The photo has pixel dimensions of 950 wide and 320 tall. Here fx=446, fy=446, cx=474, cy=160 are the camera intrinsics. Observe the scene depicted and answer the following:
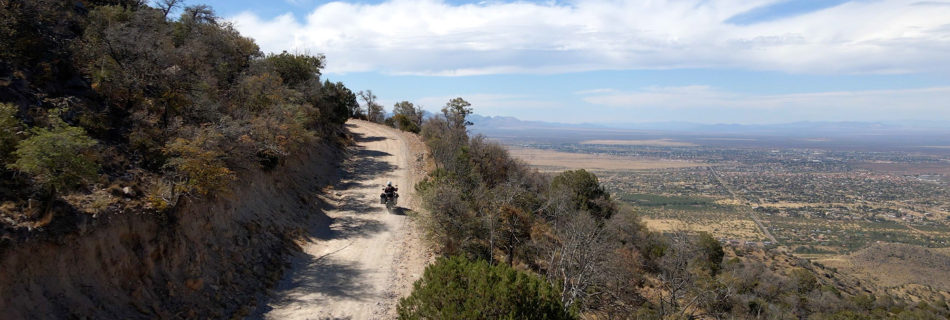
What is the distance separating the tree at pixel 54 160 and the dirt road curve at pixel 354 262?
4.67 meters

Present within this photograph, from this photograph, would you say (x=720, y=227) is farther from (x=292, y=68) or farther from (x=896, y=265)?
(x=292, y=68)

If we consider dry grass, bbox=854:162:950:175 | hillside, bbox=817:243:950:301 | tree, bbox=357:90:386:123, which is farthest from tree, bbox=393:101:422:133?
dry grass, bbox=854:162:950:175

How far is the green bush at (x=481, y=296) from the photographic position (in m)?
7.79

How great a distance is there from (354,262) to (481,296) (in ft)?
23.7

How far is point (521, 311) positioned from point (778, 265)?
115 ft

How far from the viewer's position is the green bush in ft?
25.6

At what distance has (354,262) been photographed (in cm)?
1395

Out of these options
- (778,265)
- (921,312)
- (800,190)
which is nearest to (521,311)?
(921,312)

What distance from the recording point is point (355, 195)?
20.9 meters

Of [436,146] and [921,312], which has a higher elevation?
[436,146]

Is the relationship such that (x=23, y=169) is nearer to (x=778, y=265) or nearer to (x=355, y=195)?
(x=355, y=195)

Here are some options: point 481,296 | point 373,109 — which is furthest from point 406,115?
point 481,296

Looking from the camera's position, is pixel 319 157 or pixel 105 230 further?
pixel 319 157

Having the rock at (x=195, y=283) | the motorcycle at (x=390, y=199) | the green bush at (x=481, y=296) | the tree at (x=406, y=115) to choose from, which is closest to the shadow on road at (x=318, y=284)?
the rock at (x=195, y=283)
